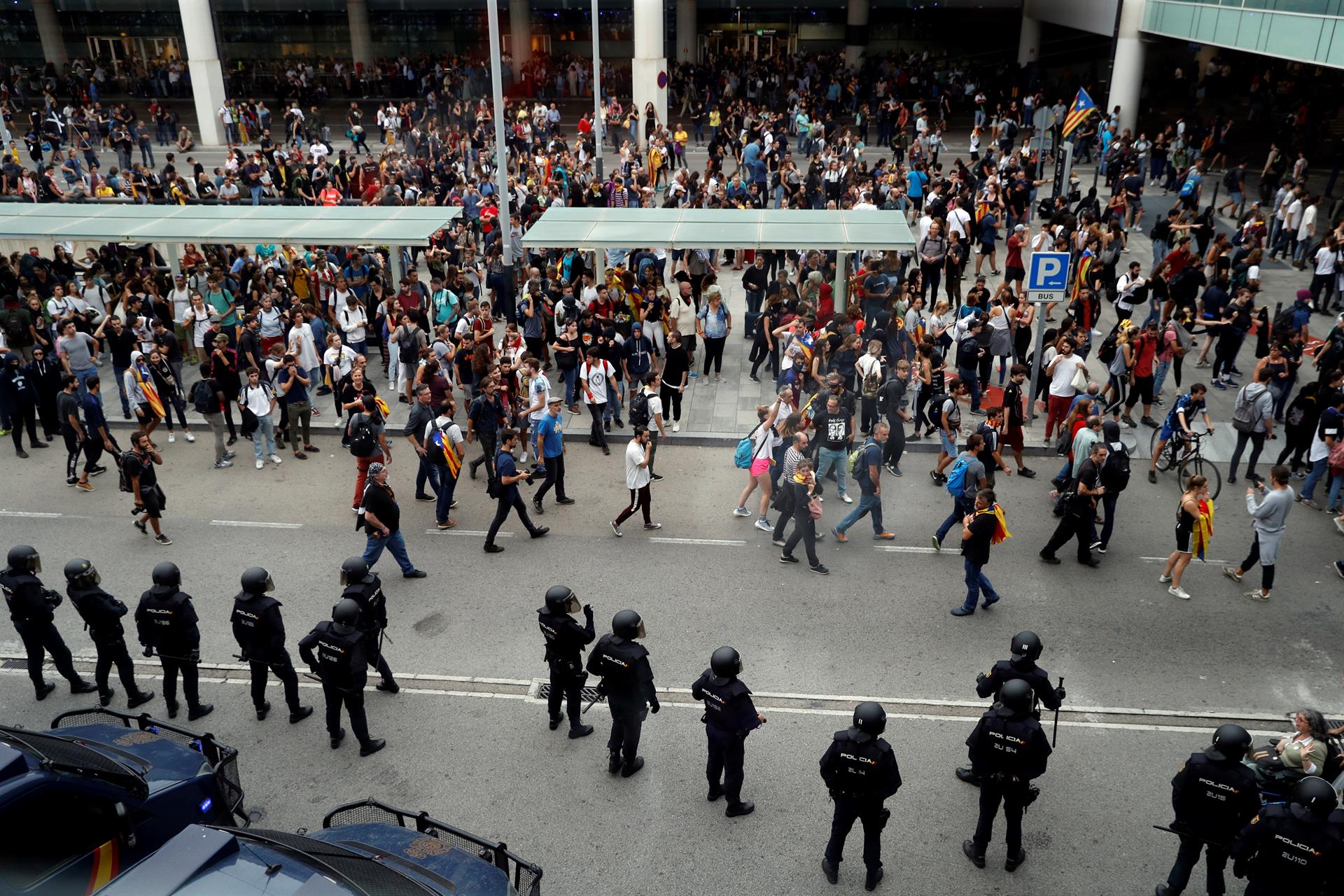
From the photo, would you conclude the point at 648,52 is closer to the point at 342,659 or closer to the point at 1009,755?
the point at 342,659

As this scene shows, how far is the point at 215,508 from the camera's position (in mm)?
13055

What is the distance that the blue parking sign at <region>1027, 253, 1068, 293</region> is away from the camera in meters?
13.7

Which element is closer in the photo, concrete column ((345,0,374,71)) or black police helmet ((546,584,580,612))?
black police helmet ((546,584,580,612))

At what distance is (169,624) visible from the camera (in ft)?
28.2

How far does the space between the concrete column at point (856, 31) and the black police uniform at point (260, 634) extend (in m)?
40.0

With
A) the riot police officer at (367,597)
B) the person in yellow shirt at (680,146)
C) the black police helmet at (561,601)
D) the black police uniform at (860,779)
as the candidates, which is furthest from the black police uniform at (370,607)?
the person in yellow shirt at (680,146)

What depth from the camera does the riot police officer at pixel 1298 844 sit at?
6047mm

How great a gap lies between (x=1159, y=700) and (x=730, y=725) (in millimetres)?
4250

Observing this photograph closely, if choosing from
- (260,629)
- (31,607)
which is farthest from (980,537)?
(31,607)

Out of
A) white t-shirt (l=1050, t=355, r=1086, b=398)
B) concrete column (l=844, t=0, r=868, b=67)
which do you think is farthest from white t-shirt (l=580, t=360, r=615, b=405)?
concrete column (l=844, t=0, r=868, b=67)

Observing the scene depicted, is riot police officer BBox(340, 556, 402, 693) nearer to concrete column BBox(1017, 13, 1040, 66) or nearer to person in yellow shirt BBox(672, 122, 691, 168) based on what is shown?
person in yellow shirt BBox(672, 122, 691, 168)

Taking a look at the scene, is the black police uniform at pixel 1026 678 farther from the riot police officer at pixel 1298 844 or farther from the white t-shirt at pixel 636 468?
the white t-shirt at pixel 636 468

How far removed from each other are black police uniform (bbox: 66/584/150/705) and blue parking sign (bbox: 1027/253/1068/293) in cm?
1115

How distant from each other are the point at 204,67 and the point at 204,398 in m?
27.6
